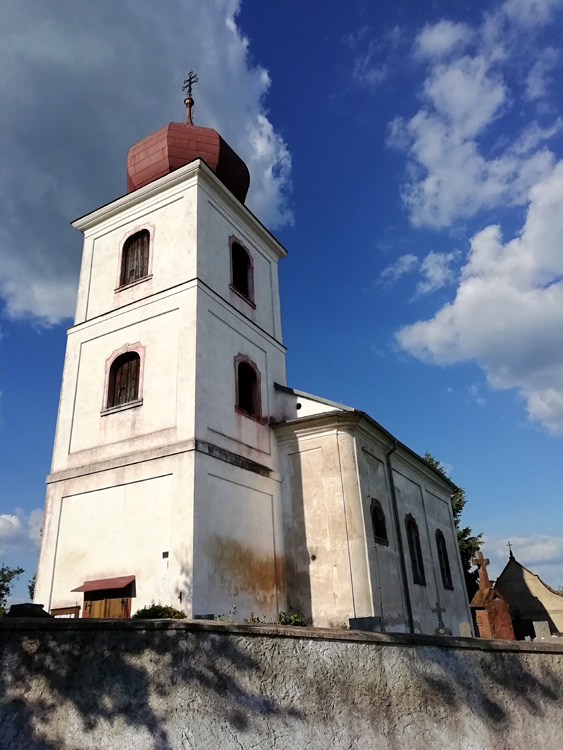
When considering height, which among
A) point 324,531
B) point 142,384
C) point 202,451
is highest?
point 142,384

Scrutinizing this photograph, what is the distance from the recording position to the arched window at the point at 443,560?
20.3 meters

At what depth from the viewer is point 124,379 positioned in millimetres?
14758

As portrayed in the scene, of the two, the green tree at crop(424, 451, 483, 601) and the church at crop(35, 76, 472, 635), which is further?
the green tree at crop(424, 451, 483, 601)

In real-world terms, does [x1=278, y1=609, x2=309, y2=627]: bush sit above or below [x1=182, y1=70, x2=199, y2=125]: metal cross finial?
below

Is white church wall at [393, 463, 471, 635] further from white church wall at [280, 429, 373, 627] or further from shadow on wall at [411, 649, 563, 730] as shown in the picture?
shadow on wall at [411, 649, 563, 730]

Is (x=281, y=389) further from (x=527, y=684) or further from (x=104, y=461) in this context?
(x=527, y=684)

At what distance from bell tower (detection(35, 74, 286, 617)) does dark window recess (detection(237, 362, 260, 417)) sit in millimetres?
38

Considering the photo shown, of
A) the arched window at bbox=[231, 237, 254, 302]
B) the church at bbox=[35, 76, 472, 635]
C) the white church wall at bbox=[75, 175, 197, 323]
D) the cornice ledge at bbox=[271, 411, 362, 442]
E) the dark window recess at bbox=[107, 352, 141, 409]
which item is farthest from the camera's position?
the arched window at bbox=[231, 237, 254, 302]

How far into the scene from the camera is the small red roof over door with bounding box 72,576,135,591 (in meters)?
11.8

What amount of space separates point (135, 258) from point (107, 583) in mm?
8830

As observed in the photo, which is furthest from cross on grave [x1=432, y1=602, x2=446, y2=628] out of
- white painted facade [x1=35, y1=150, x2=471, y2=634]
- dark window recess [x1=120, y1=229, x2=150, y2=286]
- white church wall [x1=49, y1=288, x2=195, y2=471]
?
dark window recess [x1=120, y1=229, x2=150, y2=286]

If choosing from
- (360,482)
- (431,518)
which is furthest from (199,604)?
(431,518)

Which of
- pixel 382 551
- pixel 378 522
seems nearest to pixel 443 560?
pixel 378 522

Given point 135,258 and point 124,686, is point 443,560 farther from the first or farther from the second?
point 124,686
